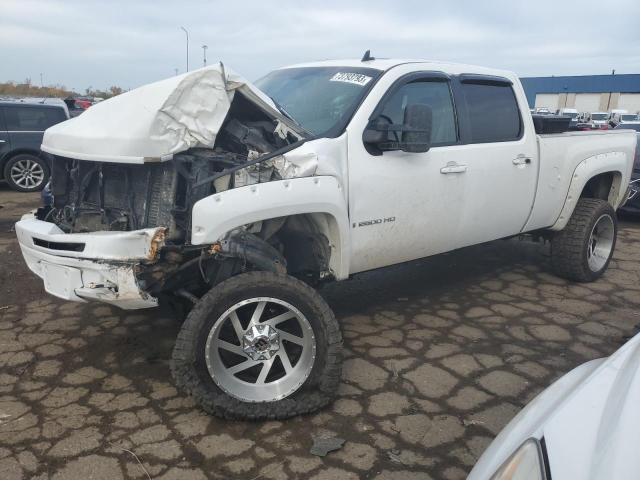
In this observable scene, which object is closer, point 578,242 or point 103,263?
point 103,263

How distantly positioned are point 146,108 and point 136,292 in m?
1.07

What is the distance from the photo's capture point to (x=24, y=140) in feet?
33.6

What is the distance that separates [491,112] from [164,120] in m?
2.65

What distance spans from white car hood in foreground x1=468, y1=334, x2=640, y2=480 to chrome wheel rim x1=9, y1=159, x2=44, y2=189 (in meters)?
10.7

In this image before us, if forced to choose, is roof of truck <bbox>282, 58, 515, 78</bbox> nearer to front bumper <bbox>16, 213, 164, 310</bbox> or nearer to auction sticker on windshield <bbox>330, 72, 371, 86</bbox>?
auction sticker on windshield <bbox>330, 72, 371, 86</bbox>

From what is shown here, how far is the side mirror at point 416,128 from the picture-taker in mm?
3381

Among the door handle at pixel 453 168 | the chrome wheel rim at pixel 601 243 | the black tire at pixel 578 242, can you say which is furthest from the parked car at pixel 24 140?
the chrome wheel rim at pixel 601 243

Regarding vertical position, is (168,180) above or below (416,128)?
below

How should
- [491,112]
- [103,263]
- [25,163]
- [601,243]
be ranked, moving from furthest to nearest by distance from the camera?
[25,163] → [601,243] → [491,112] → [103,263]

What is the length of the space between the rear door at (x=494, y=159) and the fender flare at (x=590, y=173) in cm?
62

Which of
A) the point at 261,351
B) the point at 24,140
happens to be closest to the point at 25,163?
the point at 24,140

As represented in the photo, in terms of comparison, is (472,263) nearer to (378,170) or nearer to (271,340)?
(378,170)

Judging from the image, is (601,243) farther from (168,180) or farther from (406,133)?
(168,180)

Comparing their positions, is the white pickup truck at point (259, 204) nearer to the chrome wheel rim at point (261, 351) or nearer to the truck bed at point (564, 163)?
the chrome wheel rim at point (261, 351)
